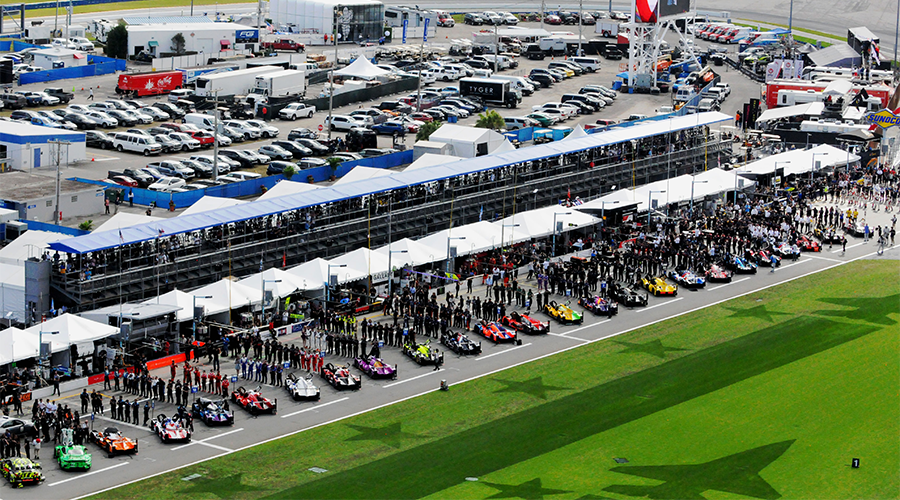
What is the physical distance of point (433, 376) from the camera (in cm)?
5772

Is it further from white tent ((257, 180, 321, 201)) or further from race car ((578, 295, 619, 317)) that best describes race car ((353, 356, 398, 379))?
white tent ((257, 180, 321, 201))

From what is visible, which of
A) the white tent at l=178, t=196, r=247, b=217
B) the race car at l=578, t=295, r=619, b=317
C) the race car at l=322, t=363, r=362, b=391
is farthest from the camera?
the white tent at l=178, t=196, r=247, b=217

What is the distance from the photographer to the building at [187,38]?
138 m

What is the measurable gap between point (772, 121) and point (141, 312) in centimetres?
7427

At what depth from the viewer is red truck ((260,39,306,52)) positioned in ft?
485

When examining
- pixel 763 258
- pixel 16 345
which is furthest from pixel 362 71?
pixel 16 345

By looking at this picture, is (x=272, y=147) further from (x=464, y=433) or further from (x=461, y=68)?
(x=464, y=433)

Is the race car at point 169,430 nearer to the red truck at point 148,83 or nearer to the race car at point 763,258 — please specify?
the race car at point 763,258

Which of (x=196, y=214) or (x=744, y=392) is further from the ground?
(x=196, y=214)

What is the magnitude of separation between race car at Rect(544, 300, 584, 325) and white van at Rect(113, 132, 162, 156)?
43.8m

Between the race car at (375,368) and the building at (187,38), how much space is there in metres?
87.6

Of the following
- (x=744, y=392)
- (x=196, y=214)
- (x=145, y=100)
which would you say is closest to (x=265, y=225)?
(x=196, y=214)

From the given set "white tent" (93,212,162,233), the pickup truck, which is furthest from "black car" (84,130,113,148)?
"white tent" (93,212,162,233)

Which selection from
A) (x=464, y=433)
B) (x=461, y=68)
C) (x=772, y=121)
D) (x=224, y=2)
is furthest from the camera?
(x=224, y=2)
